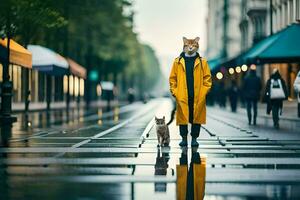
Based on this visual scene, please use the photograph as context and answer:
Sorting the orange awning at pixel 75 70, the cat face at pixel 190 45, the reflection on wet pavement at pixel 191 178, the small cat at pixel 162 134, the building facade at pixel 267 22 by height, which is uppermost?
the building facade at pixel 267 22

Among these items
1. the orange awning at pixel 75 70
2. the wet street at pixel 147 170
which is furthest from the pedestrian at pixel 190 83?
the orange awning at pixel 75 70

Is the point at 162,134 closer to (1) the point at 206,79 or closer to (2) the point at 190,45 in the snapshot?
(1) the point at 206,79

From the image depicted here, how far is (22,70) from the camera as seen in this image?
163ft

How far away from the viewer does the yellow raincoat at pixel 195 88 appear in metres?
13.2

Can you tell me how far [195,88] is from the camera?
13.2m

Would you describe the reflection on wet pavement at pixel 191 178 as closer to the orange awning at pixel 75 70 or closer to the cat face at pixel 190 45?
the cat face at pixel 190 45

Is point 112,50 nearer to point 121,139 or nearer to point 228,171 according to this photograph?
point 121,139

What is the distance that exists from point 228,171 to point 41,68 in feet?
112

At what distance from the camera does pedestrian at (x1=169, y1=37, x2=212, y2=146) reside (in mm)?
13227

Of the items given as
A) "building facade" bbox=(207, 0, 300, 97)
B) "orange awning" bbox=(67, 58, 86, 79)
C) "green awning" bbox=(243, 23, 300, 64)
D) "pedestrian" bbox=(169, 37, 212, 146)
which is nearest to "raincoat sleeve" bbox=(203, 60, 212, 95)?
"pedestrian" bbox=(169, 37, 212, 146)

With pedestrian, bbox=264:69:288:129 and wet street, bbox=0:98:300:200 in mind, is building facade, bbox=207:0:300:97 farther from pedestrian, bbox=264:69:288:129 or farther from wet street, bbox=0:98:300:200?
wet street, bbox=0:98:300:200

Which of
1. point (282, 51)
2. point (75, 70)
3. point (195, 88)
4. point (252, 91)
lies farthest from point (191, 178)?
point (75, 70)

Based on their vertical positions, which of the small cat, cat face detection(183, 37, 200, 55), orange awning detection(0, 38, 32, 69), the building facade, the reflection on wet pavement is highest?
the building facade

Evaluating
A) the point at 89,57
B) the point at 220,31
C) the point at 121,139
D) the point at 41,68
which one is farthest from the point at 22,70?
Result: the point at 220,31
